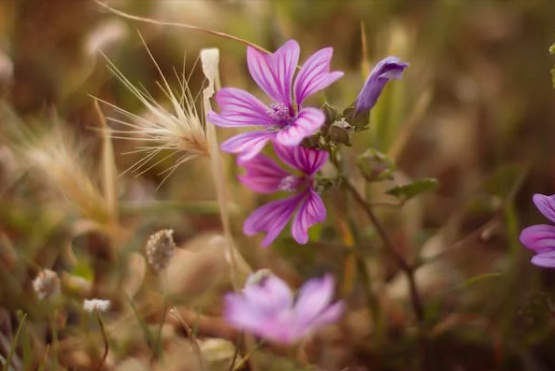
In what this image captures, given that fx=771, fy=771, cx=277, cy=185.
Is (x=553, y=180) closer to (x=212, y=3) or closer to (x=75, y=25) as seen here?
(x=212, y=3)

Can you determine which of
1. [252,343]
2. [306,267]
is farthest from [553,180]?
[252,343]

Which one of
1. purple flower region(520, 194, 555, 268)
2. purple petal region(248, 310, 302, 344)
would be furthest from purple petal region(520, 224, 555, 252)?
purple petal region(248, 310, 302, 344)

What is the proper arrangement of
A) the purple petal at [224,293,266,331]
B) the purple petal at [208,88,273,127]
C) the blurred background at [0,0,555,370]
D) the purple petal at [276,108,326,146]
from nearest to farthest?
the purple petal at [224,293,266,331] < the purple petal at [276,108,326,146] < the purple petal at [208,88,273,127] < the blurred background at [0,0,555,370]

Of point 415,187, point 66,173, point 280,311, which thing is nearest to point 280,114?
point 415,187

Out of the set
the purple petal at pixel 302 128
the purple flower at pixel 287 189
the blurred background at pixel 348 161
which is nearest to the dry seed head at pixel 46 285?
the blurred background at pixel 348 161

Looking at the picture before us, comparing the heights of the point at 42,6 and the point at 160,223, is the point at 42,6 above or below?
above

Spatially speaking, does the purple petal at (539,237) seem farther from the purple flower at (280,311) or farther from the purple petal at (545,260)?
the purple flower at (280,311)

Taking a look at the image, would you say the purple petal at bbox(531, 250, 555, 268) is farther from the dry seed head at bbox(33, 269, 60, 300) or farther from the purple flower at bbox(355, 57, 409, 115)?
the dry seed head at bbox(33, 269, 60, 300)
